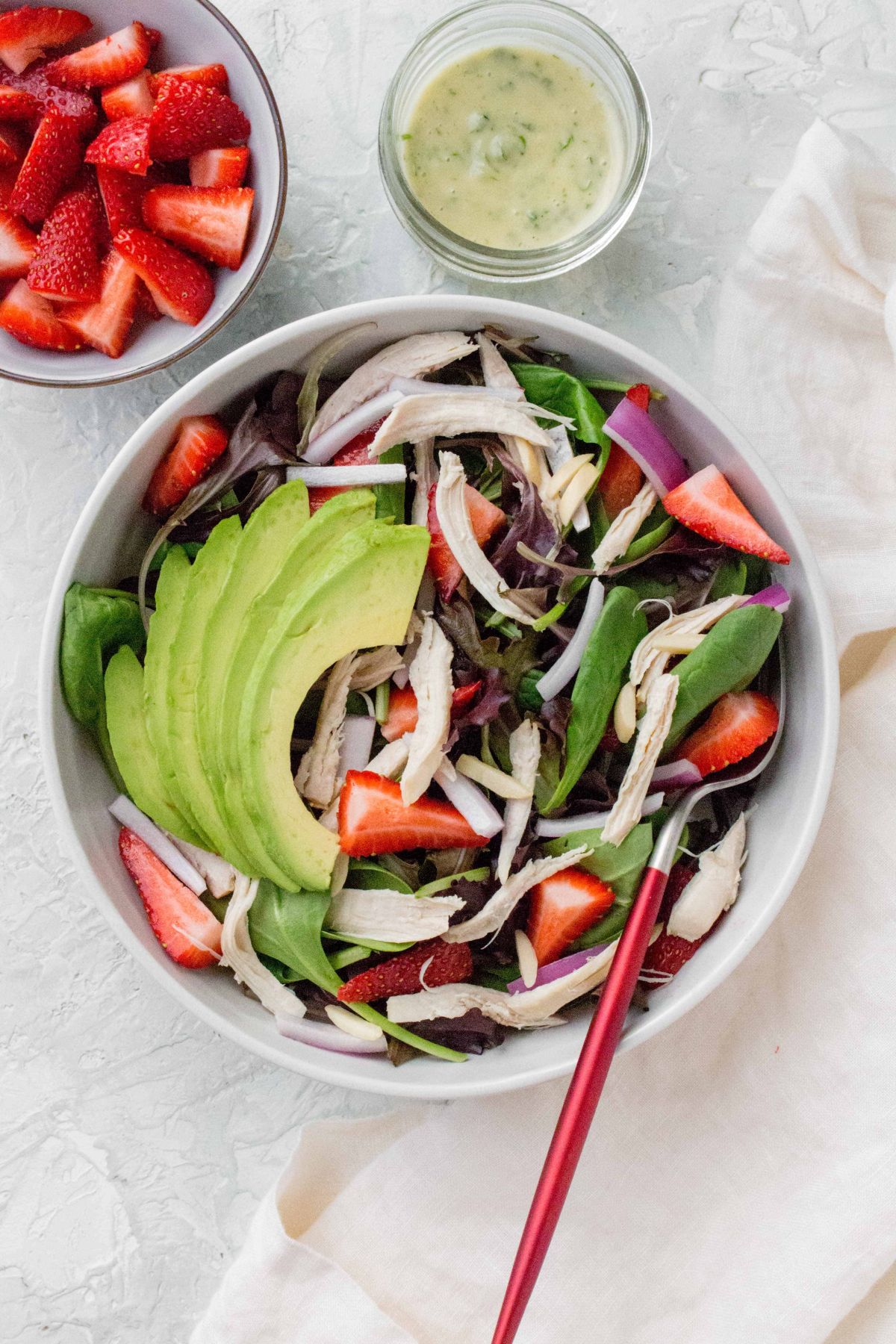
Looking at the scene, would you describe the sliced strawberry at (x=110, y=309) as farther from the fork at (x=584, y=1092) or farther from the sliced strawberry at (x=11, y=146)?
the fork at (x=584, y=1092)

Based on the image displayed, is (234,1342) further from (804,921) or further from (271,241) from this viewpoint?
(271,241)

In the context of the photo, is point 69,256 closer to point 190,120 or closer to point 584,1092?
point 190,120

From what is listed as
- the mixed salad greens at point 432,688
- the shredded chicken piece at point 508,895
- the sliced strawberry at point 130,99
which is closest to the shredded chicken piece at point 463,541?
the mixed salad greens at point 432,688

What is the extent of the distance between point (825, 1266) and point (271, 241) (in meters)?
1.70

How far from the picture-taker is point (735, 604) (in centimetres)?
146

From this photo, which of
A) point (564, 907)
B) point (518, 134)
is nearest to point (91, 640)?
point (564, 907)

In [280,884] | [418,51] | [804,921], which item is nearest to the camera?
[280,884]

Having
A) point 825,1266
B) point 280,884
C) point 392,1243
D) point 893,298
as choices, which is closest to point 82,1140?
point 392,1243

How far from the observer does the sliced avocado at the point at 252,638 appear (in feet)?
4.47

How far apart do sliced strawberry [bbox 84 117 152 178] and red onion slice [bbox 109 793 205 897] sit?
2.80ft

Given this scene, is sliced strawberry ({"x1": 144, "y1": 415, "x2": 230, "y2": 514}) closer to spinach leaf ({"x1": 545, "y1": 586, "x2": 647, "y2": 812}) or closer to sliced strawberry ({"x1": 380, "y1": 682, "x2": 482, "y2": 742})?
sliced strawberry ({"x1": 380, "y1": 682, "x2": 482, "y2": 742})

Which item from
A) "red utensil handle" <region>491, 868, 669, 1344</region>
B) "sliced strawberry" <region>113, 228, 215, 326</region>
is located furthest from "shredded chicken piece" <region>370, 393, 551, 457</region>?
"red utensil handle" <region>491, 868, 669, 1344</region>

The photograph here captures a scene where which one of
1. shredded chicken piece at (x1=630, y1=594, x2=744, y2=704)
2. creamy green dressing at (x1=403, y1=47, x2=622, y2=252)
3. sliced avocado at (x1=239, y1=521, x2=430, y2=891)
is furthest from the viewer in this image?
creamy green dressing at (x1=403, y1=47, x2=622, y2=252)

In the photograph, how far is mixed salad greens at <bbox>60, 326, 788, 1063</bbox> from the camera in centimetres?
139
